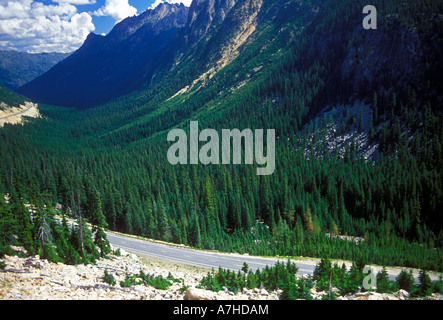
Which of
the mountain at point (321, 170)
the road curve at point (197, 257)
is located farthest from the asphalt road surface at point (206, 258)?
the mountain at point (321, 170)

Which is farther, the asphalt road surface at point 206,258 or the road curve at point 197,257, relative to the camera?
the road curve at point 197,257

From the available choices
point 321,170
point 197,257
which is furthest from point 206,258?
point 321,170

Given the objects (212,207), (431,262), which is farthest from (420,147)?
(212,207)

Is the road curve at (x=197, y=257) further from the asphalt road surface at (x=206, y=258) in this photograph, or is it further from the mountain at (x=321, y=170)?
the mountain at (x=321, y=170)

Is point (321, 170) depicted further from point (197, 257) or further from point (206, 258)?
point (197, 257)

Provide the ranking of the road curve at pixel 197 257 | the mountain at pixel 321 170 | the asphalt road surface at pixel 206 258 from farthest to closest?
the mountain at pixel 321 170 < the road curve at pixel 197 257 < the asphalt road surface at pixel 206 258

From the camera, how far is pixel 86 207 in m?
80.9

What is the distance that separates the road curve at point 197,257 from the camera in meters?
45.4

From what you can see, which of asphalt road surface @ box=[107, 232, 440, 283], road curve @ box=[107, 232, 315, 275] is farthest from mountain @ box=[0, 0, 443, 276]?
road curve @ box=[107, 232, 315, 275]

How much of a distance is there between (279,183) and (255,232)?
26161 millimetres

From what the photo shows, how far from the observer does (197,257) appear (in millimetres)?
48500

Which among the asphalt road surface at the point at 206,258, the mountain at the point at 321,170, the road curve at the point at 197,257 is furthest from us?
the mountain at the point at 321,170

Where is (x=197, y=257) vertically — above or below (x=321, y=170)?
below
